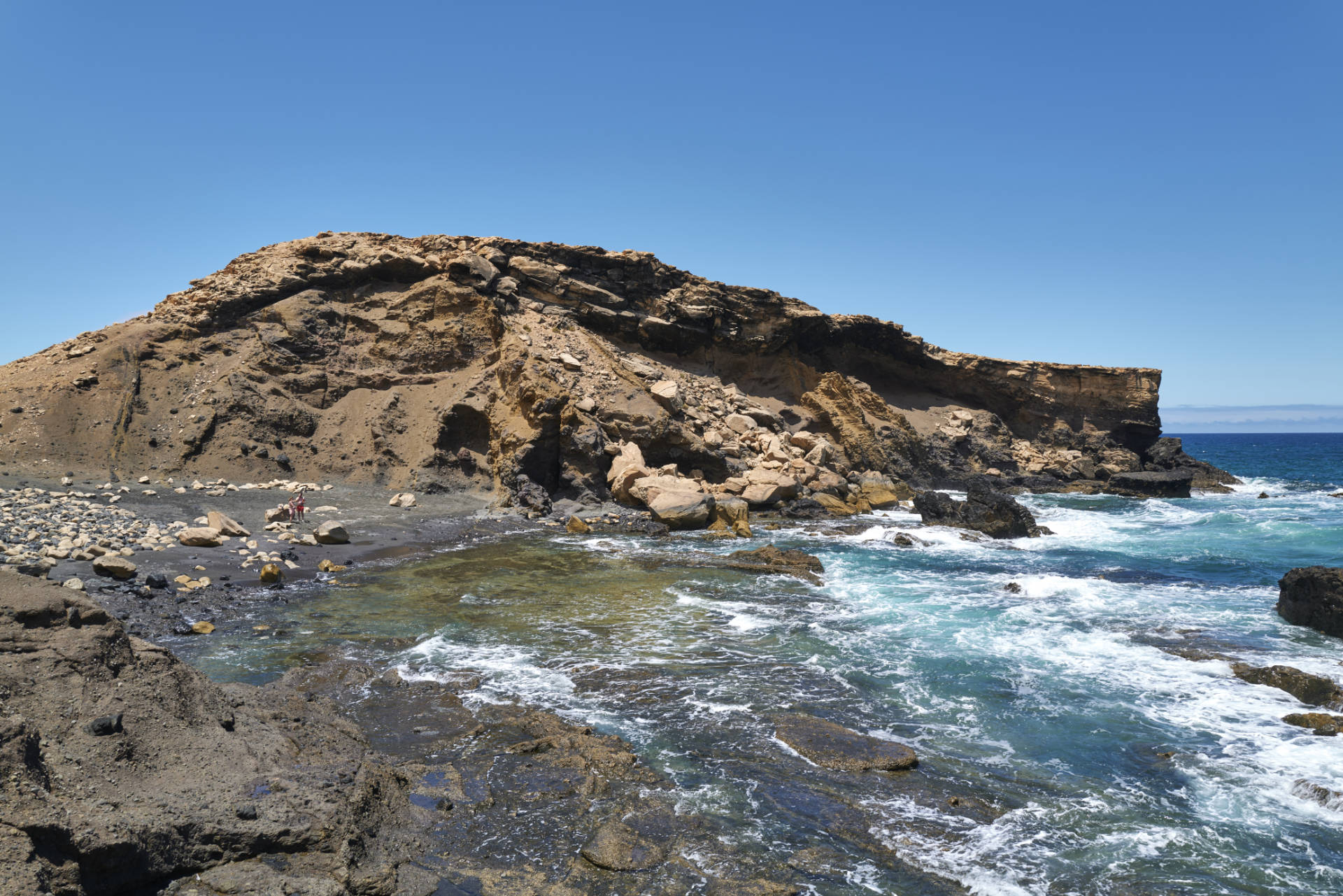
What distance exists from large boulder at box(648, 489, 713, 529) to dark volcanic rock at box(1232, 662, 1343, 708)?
1373 cm

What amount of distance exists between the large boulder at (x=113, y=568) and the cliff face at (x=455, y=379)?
1104 centimetres

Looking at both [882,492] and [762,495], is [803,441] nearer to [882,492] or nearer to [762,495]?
[882,492]

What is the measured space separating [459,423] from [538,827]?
2121cm

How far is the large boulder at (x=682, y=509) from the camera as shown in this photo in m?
21.7

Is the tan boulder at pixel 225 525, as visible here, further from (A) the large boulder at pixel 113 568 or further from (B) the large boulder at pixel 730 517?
(B) the large boulder at pixel 730 517

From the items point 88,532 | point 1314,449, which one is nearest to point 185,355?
point 88,532

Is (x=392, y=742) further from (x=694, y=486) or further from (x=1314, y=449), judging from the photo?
(x=1314, y=449)

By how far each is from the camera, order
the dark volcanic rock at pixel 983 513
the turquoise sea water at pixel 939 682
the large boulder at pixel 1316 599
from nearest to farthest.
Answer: the turquoise sea water at pixel 939 682, the large boulder at pixel 1316 599, the dark volcanic rock at pixel 983 513

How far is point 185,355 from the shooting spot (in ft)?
82.1

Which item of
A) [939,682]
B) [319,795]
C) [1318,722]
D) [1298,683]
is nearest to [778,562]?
[939,682]

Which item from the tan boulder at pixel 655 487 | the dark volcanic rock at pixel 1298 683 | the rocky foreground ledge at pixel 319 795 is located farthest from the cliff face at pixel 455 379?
the dark volcanic rock at pixel 1298 683

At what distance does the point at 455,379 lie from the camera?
27031mm

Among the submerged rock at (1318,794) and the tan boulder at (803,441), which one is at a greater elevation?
the tan boulder at (803,441)

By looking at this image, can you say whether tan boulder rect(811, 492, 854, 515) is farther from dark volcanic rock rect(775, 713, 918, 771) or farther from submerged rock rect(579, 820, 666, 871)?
submerged rock rect(579, 820, 666, 871)
